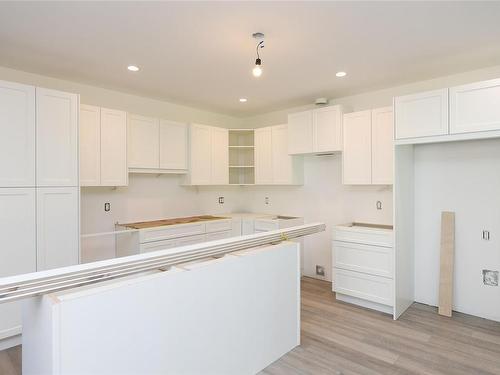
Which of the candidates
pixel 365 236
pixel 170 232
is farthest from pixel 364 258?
pixel 170 232

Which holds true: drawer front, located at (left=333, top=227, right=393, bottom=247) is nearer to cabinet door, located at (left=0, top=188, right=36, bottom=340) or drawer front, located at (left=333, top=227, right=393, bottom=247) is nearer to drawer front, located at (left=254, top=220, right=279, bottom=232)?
drawer front, located at (left=254, top=220, right=279, bottom=232)

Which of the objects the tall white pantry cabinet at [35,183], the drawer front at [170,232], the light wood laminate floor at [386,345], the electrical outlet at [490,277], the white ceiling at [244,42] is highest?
the white ceiling at [244,42]

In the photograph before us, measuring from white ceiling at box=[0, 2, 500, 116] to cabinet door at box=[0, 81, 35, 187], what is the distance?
41 centimetres

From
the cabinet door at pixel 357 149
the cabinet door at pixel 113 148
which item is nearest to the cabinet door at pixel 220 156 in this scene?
the cabinet door at pixel 113 148

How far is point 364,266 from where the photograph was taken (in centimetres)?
358

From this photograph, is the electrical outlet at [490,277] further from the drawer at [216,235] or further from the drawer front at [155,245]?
the drawer front at [155,245]

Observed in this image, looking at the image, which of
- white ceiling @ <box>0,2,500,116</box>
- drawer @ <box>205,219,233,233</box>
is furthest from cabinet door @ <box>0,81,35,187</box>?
drawer @ <box>205,219,233,233</box>

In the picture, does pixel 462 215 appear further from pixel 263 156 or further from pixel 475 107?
pixel 263 156

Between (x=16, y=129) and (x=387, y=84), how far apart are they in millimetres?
3888

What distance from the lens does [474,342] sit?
2.82m

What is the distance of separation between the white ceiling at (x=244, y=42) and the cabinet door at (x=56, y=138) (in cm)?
40

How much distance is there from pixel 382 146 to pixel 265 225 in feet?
6.40

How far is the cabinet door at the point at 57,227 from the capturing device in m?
2.82

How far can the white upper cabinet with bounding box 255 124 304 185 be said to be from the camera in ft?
15.2
